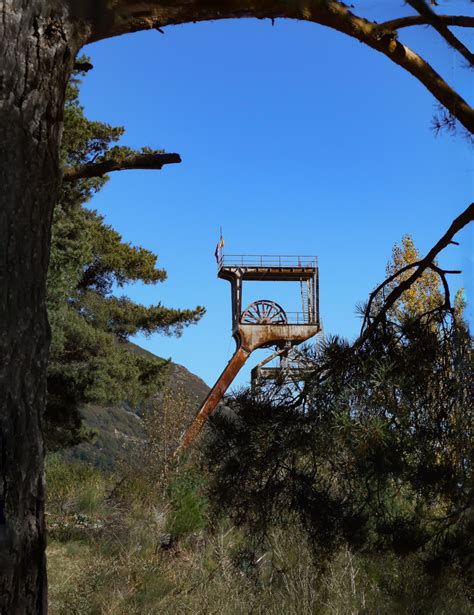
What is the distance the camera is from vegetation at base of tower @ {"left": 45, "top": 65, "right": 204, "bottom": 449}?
12781 millimetres

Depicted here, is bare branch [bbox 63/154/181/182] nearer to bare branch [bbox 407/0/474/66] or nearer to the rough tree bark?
the rough tree bark

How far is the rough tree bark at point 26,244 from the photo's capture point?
211 cm

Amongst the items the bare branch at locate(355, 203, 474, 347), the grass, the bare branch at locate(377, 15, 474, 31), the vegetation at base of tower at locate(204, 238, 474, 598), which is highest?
the bare branch at locate(377, 15, 474, 31)

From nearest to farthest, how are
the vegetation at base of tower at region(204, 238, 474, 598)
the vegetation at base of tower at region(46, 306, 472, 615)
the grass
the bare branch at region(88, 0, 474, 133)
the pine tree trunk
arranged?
the pine tree trunk, the bare branch at region(88, 0, 474, 133), the vegetation at base of tower at region(204, 238, 474, 598), the vegetation at base of tower at region(46, 306, 472, 615), the grass

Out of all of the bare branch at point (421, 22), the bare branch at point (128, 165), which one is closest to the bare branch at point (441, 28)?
the bare branch at point (421, 22)

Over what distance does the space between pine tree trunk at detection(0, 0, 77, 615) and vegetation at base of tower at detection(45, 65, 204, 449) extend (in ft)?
28.2

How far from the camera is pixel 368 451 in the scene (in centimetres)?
308

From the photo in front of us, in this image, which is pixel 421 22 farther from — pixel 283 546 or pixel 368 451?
pixel 283 546

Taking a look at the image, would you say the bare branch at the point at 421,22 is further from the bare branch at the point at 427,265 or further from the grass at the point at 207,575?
the grass at the point at 207,575

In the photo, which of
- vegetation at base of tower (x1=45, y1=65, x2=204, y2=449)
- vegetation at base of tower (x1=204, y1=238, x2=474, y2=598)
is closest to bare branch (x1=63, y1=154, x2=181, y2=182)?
vegetation at base of tower (x1=204, y1=238, x2=474, y2=598)

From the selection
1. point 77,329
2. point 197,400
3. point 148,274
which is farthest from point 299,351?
point 148,274

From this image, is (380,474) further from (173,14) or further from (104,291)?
(104,291)

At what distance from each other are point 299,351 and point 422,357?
0.60m

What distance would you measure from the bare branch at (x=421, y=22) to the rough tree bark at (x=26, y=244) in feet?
4.75
